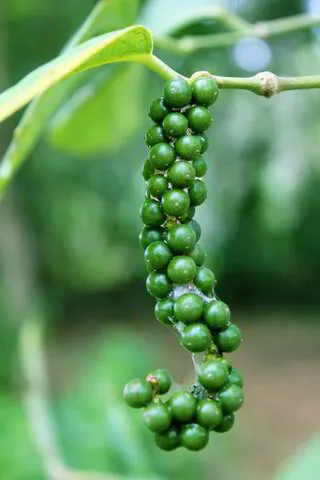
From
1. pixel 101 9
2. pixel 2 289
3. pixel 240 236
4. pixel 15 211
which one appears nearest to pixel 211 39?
pixel 101 9

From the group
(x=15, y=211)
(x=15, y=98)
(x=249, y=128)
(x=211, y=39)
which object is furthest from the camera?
(x=249, y=128)

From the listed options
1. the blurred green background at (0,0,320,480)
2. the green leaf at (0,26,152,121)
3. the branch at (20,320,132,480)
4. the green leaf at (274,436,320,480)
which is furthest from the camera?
the blurred green background at (0,0,320,480)

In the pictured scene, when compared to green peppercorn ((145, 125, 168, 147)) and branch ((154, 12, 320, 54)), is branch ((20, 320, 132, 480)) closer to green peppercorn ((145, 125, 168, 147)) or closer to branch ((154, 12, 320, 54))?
branch ((154, 12, 320, 54))

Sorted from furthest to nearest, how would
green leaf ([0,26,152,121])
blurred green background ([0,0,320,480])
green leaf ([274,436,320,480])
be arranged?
1. blurred green background ([0,0,320,480])
2. green leaf ([274,436,320,480])
3. green leaf ([0,26,152,121])

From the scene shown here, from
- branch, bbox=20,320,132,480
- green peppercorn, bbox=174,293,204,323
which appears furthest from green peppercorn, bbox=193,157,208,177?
branch, bbox=20,320,132,480

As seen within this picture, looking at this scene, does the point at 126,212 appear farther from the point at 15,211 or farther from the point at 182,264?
the point at 182,264

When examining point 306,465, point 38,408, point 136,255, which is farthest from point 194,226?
point 136,255

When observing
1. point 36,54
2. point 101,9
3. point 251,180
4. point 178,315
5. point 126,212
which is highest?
point 251,180

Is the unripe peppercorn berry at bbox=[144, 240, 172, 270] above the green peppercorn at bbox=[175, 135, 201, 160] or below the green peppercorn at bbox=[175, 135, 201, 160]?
below
